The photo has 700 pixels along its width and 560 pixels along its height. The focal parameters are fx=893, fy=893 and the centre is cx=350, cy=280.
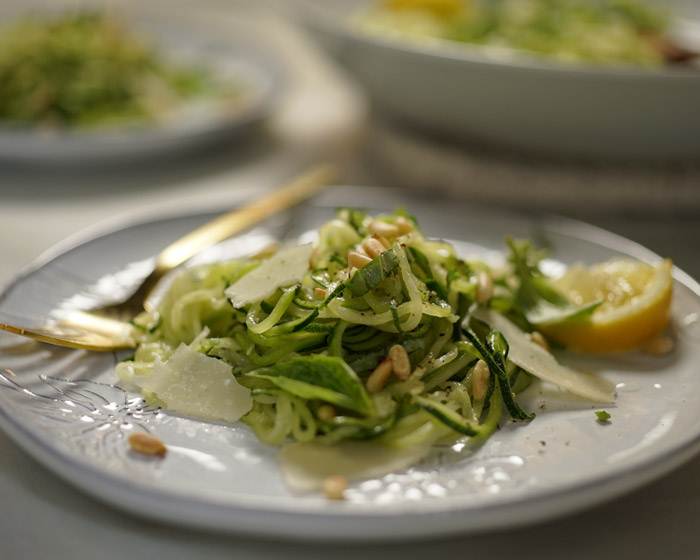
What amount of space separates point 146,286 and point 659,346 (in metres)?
1.03

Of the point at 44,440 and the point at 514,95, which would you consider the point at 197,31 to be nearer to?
the point at 514,95

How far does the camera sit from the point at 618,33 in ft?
9.82

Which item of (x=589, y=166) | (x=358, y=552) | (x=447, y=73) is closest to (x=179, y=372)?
(x=358, y=552)

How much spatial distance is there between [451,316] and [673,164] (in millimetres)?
1406

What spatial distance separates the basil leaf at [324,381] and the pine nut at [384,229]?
360 millimetres

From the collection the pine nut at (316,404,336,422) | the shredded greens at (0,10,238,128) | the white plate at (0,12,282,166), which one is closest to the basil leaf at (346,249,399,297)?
the pine nut at (316,404,336,422)

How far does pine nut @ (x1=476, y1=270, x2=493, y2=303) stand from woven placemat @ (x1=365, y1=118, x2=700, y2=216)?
96 cm

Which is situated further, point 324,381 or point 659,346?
point 659,346

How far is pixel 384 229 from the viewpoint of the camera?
1.71 meters

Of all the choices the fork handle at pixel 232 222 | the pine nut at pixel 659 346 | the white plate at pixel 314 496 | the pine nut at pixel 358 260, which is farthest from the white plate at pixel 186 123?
the pine nut at pixel 659 346

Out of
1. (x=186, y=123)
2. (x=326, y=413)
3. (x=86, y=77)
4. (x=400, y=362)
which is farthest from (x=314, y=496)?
(x=86, y=77)

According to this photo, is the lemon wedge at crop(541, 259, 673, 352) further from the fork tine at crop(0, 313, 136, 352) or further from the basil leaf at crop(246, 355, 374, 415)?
the fork tine at crop(0, 313, 136, 352)

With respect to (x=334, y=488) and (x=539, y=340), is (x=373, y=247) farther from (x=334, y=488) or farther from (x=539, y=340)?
(x=334, y=488)

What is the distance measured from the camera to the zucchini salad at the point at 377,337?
1.40m
